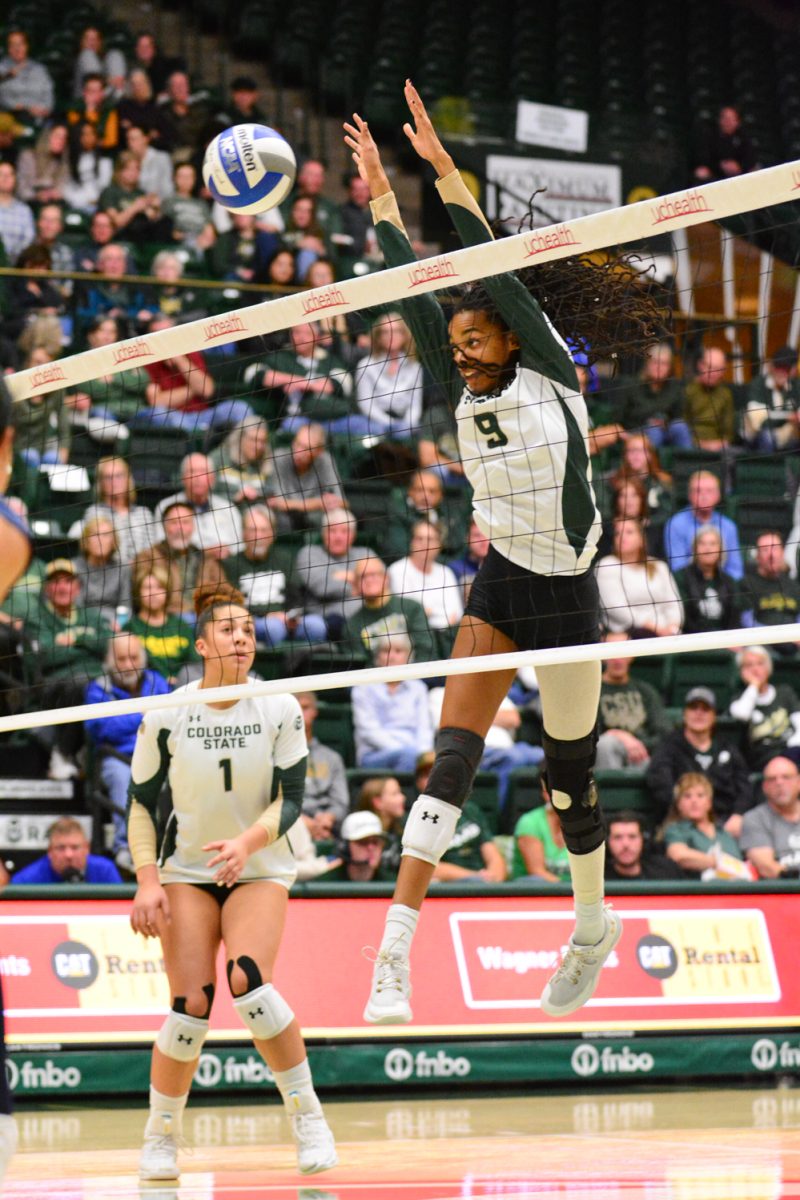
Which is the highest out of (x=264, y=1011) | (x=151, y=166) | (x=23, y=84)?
(x=23, y=84)

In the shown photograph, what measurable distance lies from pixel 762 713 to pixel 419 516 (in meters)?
3.00

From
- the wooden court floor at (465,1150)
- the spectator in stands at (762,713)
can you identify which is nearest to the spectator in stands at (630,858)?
the wooden court floor at (465,1150)

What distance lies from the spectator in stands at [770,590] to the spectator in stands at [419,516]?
2.34 m

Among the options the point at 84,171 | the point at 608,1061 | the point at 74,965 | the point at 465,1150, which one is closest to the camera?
the point at 465,1150

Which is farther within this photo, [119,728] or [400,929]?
[119,728]

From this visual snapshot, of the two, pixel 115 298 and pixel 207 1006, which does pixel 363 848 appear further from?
pixel 115 298

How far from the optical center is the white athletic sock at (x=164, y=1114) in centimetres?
737

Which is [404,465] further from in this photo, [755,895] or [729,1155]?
[729,1155]

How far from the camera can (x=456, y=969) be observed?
10164 mm

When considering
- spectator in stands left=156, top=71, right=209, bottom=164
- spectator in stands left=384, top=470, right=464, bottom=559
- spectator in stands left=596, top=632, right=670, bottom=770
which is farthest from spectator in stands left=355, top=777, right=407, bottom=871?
spectator in stands left=156, top=71, right=209, bottom=164

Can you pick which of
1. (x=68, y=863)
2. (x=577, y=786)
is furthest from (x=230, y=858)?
(x=68, y=863)

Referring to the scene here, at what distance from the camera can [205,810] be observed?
7.70m

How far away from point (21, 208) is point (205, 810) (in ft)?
28.6

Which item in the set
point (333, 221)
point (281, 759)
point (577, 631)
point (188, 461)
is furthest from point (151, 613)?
point (333, 221)
